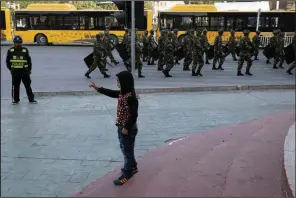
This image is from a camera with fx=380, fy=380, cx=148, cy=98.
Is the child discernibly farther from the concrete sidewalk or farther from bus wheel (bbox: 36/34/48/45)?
bus wheel (bbox: 36/34/48/45)

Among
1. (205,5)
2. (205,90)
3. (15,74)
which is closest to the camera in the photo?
(15,74)

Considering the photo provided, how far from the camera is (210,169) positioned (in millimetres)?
5277

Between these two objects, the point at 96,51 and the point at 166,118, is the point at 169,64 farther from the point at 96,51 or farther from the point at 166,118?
the point at 166,118

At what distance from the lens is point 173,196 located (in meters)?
4.42

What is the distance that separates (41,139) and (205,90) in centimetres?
640

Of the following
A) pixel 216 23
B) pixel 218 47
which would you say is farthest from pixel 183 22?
pixel 218 47

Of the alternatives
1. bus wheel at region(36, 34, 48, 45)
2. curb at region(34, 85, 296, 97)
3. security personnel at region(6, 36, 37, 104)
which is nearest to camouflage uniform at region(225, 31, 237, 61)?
curb at region(34, 85, 296, 97)

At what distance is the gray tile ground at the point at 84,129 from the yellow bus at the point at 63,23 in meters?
18.1

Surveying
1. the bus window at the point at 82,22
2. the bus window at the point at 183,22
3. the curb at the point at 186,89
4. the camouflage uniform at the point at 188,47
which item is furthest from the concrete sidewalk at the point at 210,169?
the bus window at the point at 82,22

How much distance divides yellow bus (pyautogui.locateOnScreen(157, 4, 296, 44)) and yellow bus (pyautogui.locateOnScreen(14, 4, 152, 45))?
2258 mm

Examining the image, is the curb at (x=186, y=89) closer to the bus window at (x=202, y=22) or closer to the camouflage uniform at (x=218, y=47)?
the camouflage uniform at (x=218, y=47)

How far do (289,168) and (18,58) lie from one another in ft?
21.2

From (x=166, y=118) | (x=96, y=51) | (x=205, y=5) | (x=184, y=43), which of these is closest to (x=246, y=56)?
(x=184, y=43)

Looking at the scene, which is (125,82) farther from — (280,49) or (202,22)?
(202,22)
